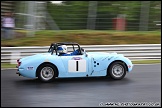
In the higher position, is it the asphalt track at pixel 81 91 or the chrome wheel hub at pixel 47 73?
the chrome wheel hub at pixel 47 73

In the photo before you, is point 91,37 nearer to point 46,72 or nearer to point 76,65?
point 76,65

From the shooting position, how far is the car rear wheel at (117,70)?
8.72 meters

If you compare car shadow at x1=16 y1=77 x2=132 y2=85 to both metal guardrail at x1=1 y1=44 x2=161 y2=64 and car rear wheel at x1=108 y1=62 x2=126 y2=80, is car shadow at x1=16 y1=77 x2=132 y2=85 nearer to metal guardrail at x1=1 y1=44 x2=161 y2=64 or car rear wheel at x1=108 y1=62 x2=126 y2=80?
car rear wheel at x1=108 y1=62 x2=126 y2=80

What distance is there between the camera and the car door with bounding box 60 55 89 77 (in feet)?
27.8

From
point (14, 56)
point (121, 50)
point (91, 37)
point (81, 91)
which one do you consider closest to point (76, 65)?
point (81, 91)

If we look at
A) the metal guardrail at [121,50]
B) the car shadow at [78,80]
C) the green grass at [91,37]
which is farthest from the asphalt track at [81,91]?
the green grass at [91,37]

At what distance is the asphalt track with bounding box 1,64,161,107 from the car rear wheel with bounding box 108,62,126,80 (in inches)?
5.9

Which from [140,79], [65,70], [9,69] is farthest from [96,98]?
[9,69]

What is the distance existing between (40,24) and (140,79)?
872 cm

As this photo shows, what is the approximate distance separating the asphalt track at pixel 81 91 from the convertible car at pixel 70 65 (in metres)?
0.20

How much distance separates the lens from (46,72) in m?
8.43

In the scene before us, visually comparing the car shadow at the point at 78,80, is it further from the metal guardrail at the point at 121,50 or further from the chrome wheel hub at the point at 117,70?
the metal guardrail at the point at 121,50

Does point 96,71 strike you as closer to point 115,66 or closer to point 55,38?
point 115,66

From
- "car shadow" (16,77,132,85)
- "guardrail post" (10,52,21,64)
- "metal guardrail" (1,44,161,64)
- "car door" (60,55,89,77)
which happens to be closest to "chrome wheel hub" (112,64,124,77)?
"car shadow" (16,77,132,85)
